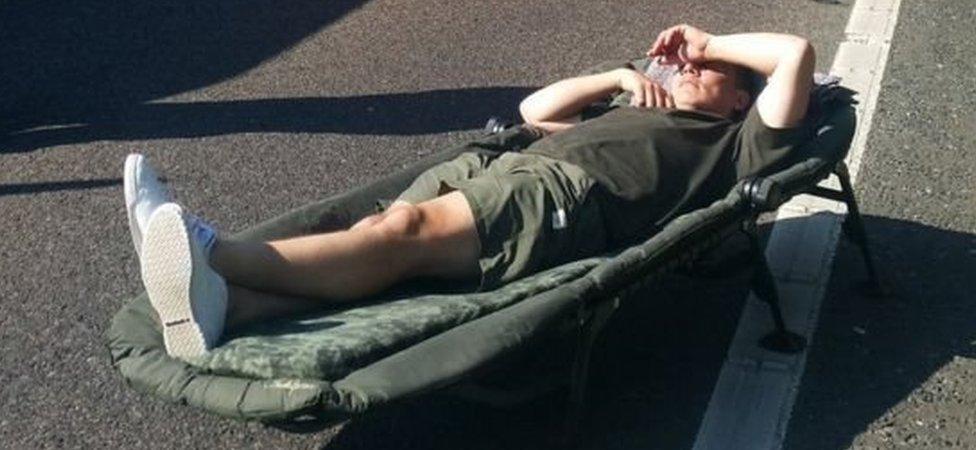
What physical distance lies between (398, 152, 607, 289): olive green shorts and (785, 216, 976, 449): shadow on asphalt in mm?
829

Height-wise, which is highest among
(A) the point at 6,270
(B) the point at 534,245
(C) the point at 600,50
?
(B) the point at 534,245

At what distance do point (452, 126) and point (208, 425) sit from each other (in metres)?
2.95

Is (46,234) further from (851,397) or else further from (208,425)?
(851,397)

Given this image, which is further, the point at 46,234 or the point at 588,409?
the point at 46,234

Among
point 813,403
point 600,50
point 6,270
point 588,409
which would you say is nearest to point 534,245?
point 588,409

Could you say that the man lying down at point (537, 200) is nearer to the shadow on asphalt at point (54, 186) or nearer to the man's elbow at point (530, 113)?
the man's elbow at point (530, 113)

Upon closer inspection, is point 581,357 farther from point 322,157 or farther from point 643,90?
point 322,157

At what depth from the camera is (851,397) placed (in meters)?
4.37

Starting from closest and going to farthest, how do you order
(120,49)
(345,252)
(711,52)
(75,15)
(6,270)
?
(345,252) → (711,52) → (6,270) → (120,49) → (75,15)

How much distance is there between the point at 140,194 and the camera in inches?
152

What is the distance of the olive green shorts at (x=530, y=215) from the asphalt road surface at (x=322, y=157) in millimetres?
435

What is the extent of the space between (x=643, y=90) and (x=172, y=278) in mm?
1916

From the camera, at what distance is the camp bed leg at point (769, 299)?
175 inches

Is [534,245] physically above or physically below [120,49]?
above
